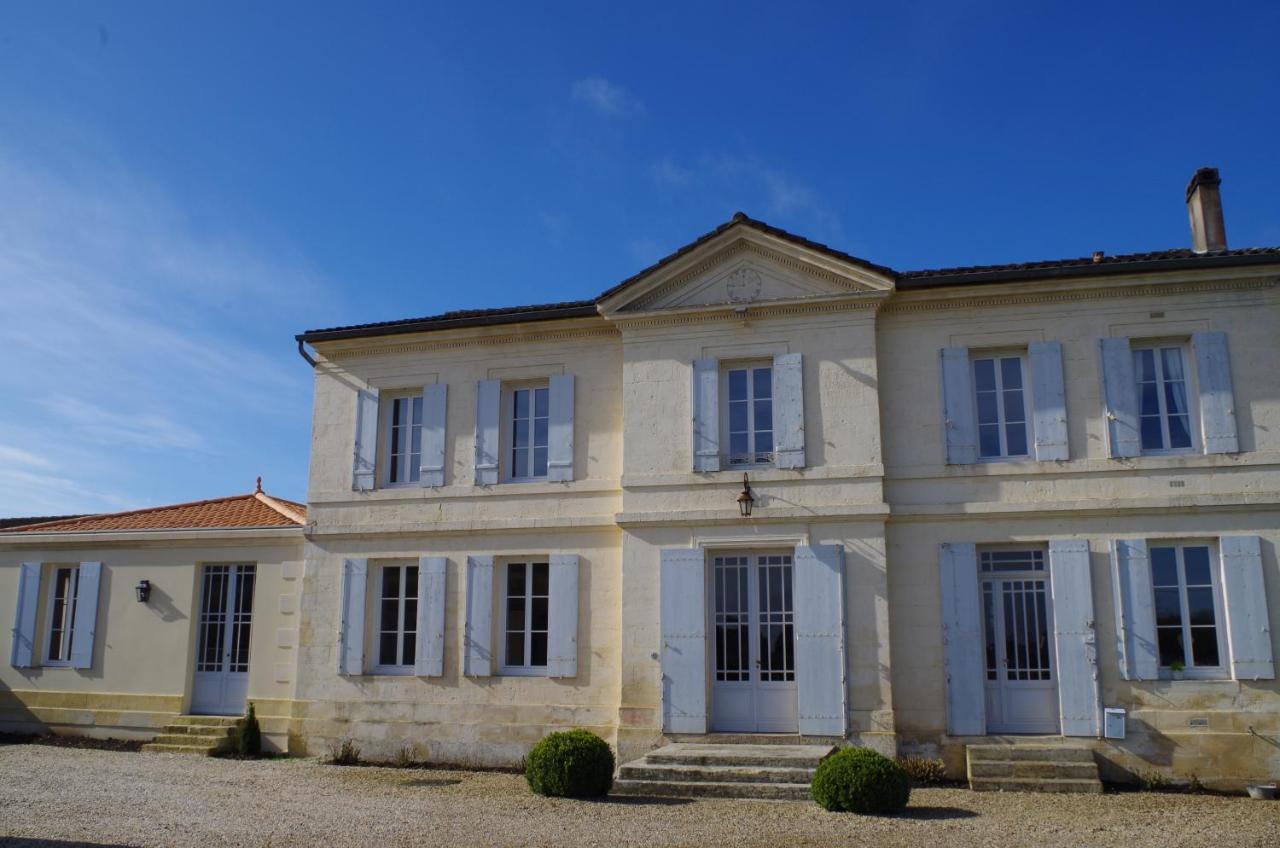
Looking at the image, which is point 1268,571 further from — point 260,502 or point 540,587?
point 260,502

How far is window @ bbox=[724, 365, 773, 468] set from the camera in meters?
12.4

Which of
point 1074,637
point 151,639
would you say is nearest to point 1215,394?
point 1074,637

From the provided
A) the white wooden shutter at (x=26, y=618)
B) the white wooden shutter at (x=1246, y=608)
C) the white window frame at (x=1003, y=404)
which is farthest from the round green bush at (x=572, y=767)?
the white wooden shutter at (x=26, y=618)

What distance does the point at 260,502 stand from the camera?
16.1 m

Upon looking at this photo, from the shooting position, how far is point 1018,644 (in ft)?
37.6

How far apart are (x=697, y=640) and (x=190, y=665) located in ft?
24.0

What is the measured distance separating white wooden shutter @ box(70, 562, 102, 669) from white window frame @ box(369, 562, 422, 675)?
4393 mm

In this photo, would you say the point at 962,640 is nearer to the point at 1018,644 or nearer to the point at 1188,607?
the point at 1018,644

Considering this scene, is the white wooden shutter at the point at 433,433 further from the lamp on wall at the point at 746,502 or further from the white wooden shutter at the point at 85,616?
the white wooden shutter at the point at 85,616

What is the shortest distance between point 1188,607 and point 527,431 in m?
8.04

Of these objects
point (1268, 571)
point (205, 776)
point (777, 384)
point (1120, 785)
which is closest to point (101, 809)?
point (205, 776)

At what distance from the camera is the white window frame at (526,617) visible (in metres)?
12.8

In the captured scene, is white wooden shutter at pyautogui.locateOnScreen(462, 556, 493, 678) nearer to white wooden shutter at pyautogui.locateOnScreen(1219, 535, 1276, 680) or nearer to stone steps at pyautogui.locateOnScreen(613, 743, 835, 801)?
stone steps at pyautogui.locateOnScreen(613, 743, 835, 801)

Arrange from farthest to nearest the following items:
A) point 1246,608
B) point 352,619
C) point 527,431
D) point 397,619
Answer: point 527,431
point 397,619
point 352,619
point 1246,608
